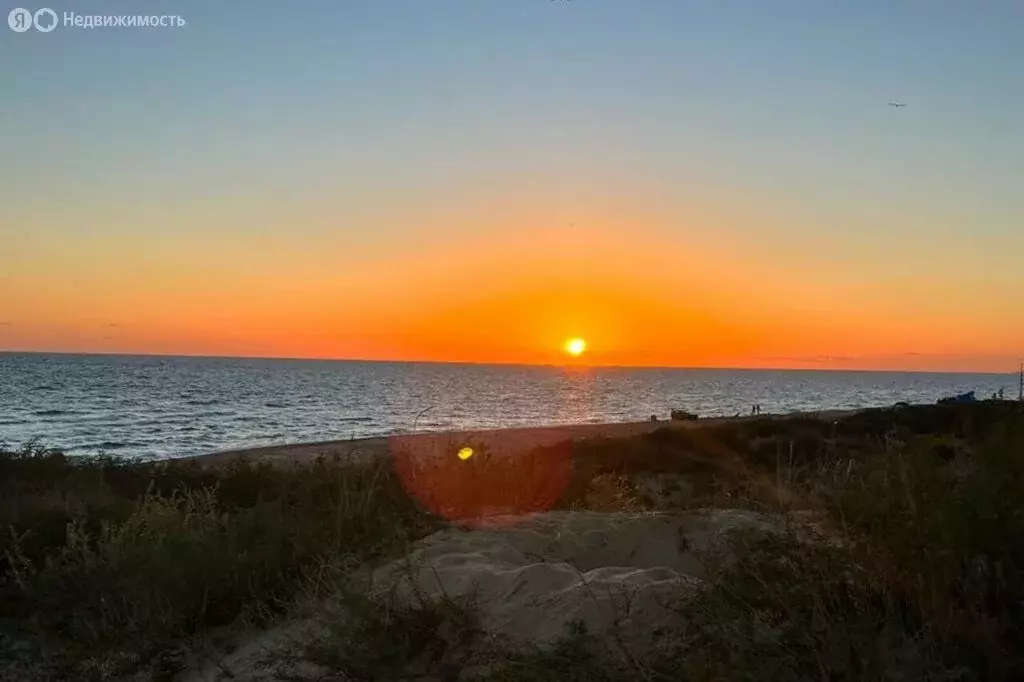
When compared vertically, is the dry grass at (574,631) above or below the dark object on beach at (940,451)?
below

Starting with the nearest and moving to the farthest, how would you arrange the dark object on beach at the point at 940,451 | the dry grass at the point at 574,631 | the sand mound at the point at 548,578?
the dry grass at the point at 574,631
the sand mound at the point at 548,578
the dark object on beach at the point at 940,451

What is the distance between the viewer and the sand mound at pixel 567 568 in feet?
13.7

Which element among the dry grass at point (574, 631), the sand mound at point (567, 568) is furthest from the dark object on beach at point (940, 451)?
the sand mound at point (567, 568)

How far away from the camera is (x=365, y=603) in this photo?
422cm

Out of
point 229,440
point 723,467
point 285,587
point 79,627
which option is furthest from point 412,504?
point 229,440

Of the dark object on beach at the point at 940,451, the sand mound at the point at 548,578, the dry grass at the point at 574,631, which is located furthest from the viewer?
the dark object on beach at the point at 940,451

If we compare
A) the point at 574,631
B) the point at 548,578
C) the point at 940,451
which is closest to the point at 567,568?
the point at 548,578

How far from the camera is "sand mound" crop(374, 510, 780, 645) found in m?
4.17

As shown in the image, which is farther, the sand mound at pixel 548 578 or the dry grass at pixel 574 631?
the sand mound at pixel 548 578

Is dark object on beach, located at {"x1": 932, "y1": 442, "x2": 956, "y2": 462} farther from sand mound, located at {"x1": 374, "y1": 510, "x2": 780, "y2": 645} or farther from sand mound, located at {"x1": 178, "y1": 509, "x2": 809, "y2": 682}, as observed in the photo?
sand mound, located at {"x1": 374, "y1": 510, "x2": 780, "y2": 645}

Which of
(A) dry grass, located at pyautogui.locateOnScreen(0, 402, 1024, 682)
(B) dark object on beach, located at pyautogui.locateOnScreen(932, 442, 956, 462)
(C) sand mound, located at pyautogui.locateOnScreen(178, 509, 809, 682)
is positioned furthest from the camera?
(B) dark object on beach, located at pyautogui.locateOnScreen(932, 442, 956, 462)

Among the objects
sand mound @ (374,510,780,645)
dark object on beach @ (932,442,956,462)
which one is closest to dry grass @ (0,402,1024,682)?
dark object on beach @ (932,442,956,462)

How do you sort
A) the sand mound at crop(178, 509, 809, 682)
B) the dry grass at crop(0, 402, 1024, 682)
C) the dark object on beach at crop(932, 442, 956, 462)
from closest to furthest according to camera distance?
the dry grass at crop(0, 402, 1024, 682), the sand mound at crop(178, 509, 809, 682), the dark object on beach at crop(932, 442, 956, 462)

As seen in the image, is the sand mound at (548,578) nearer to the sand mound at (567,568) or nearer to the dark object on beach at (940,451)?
the sand mound at (567,568)
